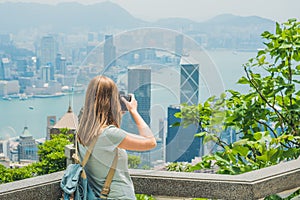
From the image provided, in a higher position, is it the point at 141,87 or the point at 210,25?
the point at 210,25

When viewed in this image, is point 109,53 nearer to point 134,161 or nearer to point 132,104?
point 132,104

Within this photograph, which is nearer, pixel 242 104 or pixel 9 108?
pixel 242 104

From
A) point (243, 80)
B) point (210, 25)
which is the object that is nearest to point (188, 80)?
point (210, 25)

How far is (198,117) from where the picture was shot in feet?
5.04

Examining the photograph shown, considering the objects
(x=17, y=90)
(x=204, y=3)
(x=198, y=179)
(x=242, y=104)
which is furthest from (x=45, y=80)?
(x=198, y=179)

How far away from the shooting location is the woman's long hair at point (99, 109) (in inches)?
54.2

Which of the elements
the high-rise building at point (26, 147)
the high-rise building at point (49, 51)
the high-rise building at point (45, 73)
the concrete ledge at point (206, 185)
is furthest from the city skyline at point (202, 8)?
the high-rise building at point (26, 147)

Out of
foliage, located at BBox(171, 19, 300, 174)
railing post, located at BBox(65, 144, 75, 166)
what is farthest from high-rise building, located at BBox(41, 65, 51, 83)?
railing post, located at BBox(65, 144, 75, 166)

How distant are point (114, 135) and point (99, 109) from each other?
0.31 ft

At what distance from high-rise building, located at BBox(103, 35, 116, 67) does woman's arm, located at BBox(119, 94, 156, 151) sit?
123 mm

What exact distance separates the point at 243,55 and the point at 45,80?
3103 mm

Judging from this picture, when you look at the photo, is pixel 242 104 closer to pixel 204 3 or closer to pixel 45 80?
pixel 204 3

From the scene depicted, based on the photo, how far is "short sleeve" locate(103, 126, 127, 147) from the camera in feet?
4.52

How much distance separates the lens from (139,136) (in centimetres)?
137
